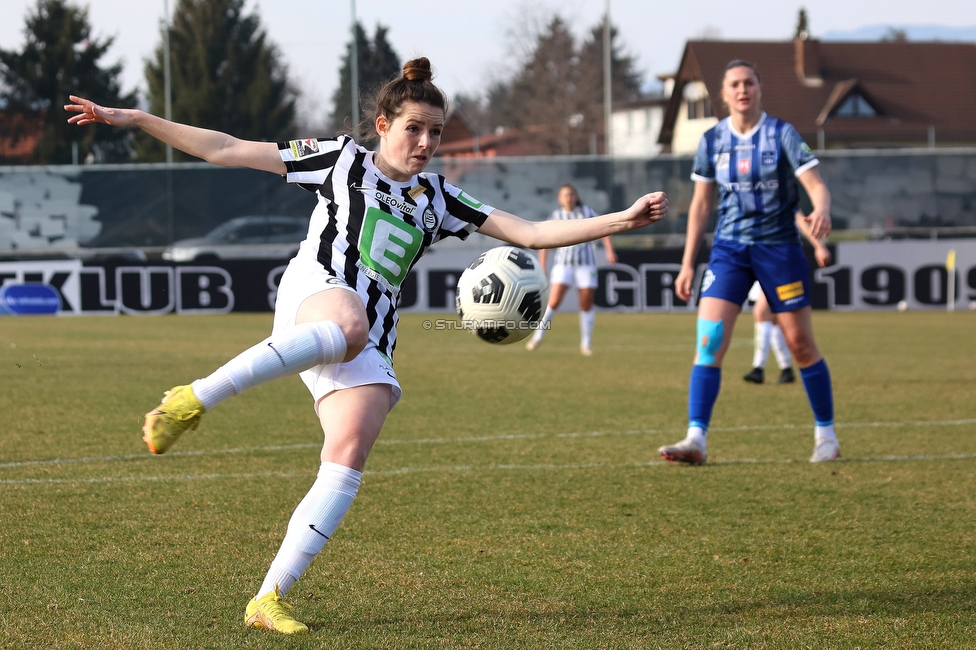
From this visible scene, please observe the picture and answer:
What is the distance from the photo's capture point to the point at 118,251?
22.4m

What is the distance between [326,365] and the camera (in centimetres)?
357

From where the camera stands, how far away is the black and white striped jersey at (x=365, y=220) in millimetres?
3688

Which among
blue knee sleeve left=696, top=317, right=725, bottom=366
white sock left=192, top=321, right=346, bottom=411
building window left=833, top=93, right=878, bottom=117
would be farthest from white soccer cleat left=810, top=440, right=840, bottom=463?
building window left=833, top=93, right=878, bottom=117

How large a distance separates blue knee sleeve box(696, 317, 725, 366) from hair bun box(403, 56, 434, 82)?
3.03m

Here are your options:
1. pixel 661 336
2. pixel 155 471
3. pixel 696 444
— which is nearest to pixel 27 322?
pixel 661 336

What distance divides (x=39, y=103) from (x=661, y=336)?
18.5 metres

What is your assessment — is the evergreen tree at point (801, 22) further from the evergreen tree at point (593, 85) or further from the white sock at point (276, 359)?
the white sock at point (276, 359)

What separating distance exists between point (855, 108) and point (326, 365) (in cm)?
4951


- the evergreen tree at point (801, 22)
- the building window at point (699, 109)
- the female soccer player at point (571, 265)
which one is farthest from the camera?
the evergreen tree at point (801, 22)

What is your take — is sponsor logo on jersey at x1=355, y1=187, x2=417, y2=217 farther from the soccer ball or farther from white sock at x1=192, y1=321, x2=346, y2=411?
white sock at x1=192, y1=321, x2=346, y2=411

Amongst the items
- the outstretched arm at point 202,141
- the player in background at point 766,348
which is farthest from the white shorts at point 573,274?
the outstretched arm at point 202,141

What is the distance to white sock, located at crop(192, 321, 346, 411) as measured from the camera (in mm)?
3223

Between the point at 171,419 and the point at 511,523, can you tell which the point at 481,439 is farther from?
the point at 171,419

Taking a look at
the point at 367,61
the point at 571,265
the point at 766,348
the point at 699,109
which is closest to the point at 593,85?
the point at 699,109
